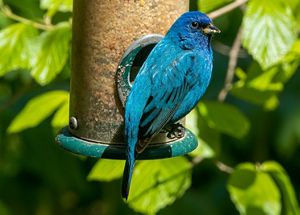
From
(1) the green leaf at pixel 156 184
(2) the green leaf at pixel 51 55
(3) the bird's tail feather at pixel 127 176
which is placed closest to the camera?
(3) the bird's tail feather at pixel 127 176

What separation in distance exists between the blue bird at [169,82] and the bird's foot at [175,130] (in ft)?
0.38

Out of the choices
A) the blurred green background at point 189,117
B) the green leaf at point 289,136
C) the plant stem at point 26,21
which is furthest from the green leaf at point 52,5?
the green leaf at point 289,136

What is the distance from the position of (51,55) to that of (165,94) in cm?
57

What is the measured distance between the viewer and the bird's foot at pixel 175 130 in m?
3.49

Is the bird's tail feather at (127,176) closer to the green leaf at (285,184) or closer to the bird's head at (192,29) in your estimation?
the bird's head at (192,29)

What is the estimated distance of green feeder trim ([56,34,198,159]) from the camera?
337cm

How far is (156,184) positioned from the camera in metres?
3.63

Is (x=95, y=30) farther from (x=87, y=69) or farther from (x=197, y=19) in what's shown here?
(x=197, y=19)

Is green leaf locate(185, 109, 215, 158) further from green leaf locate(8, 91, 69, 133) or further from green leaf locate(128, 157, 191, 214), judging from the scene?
green leaf locate(8, 91, 69, 133)

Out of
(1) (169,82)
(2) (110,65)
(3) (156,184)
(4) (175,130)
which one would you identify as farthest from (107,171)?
(1) (169,82)

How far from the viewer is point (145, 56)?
3500mm

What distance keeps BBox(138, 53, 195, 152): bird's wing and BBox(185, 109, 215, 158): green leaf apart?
39 centimetres

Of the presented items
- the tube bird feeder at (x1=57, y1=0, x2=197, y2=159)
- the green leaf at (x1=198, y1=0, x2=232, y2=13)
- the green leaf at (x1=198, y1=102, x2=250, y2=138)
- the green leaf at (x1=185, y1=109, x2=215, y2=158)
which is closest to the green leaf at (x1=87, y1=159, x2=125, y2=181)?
the tube bird feeder at (x1=57, y1=0, x2=197, y2=159)

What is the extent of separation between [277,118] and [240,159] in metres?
0.40
